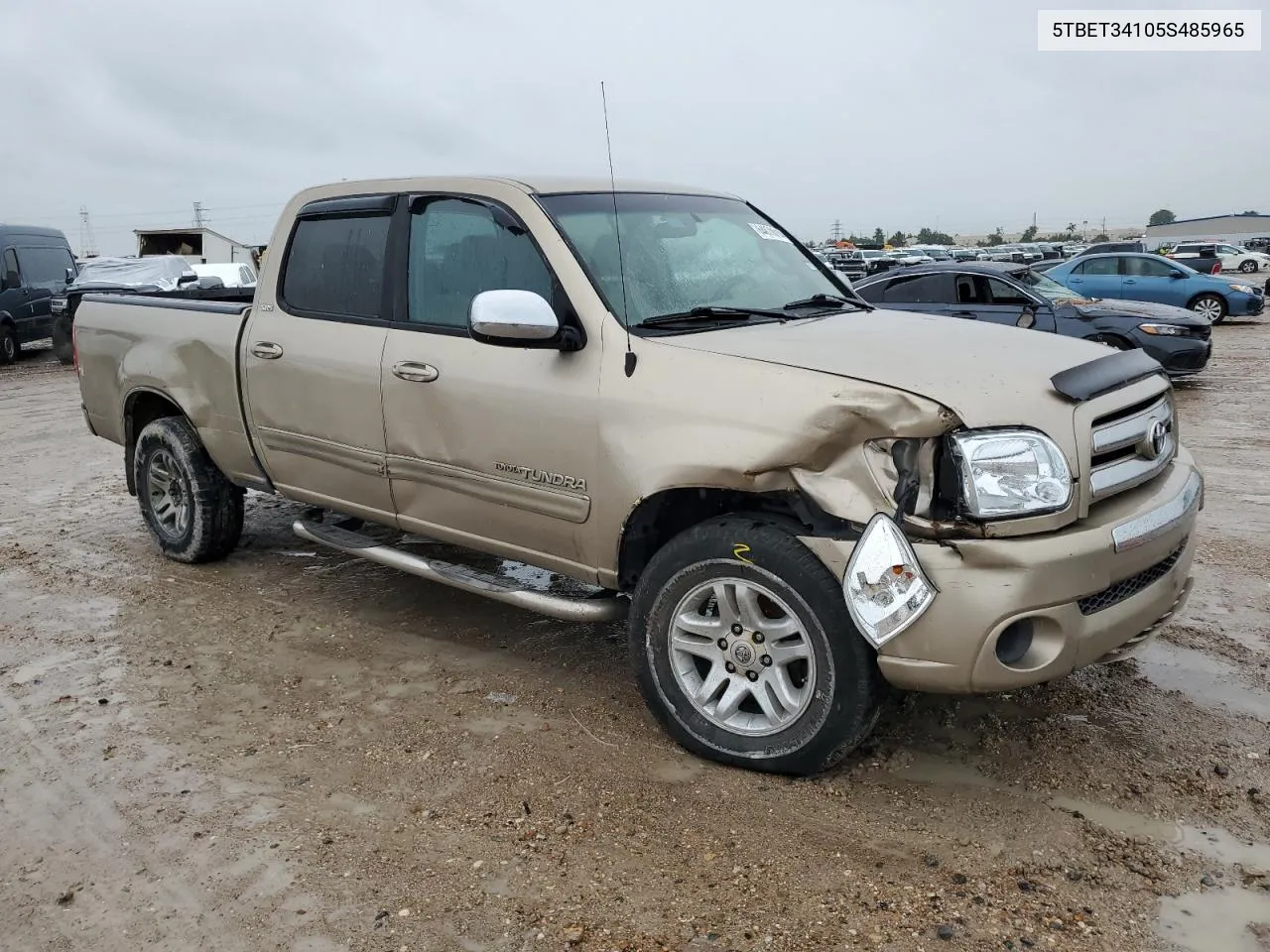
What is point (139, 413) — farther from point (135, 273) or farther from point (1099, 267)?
point (1099, 267)

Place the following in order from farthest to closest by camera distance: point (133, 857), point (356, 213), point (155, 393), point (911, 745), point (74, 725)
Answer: point (155, 393)
point (356, 213)
point (74, 725)
point (911, 745)
point (133, 857)

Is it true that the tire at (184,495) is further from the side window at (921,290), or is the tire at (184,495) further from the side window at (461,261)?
the side window at (921,290)

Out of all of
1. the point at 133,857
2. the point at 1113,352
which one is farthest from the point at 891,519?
the point at 133,857

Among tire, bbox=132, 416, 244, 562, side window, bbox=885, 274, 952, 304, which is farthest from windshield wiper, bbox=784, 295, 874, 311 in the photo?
side window, bbox=885, 274, 952, 304

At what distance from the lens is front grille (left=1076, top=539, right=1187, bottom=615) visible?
3.03 m

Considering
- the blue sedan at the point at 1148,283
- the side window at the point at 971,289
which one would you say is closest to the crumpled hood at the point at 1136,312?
the side window at the point at 971,289

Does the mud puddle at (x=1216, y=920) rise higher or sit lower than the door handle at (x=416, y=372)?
lower

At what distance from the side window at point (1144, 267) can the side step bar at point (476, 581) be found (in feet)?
55.8

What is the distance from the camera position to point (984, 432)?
2.95 meters

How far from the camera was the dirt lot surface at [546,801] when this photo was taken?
106 inches

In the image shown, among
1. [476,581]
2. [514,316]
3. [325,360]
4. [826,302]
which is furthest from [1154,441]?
[325,360]

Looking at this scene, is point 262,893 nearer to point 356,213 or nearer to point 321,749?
point 321,749

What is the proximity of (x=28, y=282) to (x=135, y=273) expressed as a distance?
186 cm

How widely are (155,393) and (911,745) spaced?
14.2 ft
